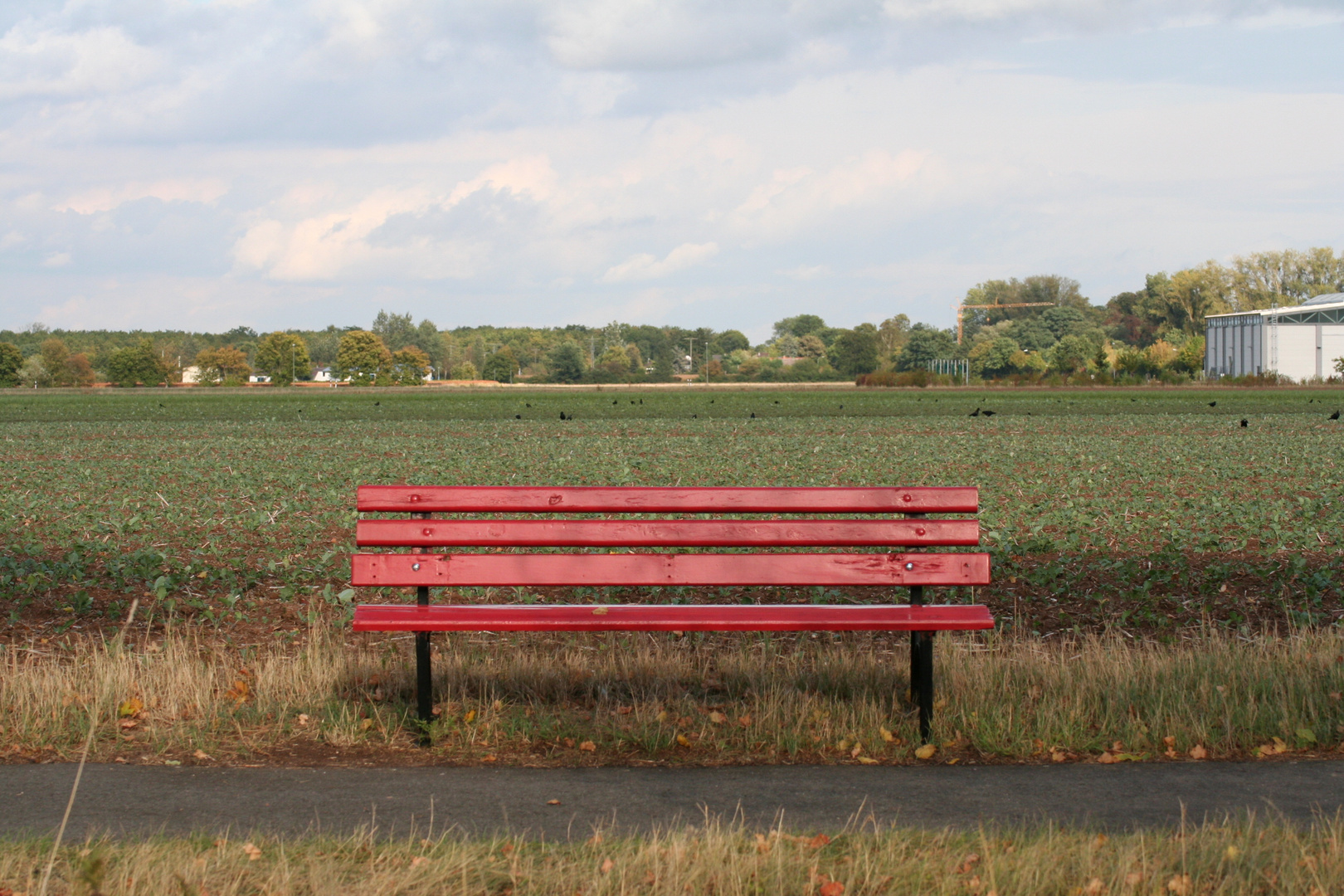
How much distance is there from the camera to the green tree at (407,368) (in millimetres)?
140000

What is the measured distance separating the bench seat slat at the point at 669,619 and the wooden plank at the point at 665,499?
0.42m

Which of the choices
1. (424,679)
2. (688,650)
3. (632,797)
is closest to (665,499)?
(424,679)

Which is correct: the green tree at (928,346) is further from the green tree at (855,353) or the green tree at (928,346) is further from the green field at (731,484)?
the green field at (731,484)

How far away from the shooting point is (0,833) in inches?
149

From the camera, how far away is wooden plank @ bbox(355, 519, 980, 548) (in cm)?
500

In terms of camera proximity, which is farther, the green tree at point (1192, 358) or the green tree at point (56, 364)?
the green tree at point (56, 364)

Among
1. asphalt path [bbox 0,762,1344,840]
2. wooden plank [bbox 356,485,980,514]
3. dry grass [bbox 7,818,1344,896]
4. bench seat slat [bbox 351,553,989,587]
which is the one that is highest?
wooden plank [bbox 356,485,980,514]

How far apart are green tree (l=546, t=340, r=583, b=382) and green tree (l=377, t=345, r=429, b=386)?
57.7 feet

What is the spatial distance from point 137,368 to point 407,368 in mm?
31565

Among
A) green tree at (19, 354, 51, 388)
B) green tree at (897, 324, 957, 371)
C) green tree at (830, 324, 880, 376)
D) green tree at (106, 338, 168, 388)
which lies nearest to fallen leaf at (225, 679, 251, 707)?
green tree at (19, 354, 51, 388)

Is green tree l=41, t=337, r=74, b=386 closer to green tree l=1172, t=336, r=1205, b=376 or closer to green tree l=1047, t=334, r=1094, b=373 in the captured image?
green tree l=1047, t=334, r=1094, b=373

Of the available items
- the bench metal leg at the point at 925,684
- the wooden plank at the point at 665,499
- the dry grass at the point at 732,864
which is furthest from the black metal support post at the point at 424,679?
the bench metal leg at the point at 925,684

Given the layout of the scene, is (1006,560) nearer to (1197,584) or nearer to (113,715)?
(1197,584)

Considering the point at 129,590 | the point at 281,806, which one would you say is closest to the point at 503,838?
the point at 281,806
